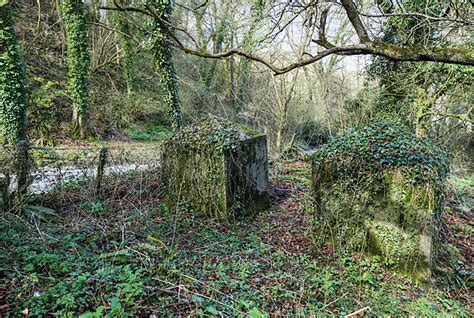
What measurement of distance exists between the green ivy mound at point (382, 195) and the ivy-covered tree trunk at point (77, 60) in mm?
11057

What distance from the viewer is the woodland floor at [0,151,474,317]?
2.61 metres

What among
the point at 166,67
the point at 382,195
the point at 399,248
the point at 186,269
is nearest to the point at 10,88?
the point at 166,67

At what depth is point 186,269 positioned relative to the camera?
3.45 m

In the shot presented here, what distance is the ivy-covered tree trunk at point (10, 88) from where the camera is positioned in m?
8.36

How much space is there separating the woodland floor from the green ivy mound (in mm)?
314

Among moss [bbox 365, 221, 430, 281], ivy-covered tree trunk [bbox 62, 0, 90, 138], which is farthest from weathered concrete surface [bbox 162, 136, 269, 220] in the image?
ivy-covered tree trunk [bbox 62, 0, 90, 138]

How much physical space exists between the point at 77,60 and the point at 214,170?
9.96 metres

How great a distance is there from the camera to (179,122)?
1267cm

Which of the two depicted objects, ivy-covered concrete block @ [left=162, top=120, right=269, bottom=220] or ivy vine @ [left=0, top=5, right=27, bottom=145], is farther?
ivy vine @ [left=0, top=5, right=27, bottom=145]

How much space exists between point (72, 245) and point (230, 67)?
49.4 ft

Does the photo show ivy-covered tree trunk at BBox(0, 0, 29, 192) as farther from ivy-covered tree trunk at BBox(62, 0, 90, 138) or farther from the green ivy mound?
the green ivy mound

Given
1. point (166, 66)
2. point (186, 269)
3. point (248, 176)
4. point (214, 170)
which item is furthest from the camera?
point (166, 66)

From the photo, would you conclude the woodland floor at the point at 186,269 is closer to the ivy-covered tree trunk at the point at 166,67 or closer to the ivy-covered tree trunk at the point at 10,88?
the ivy-covered tree trunk at the point at 10,88

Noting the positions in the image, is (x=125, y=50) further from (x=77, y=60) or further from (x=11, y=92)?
(x=11, y=92)
